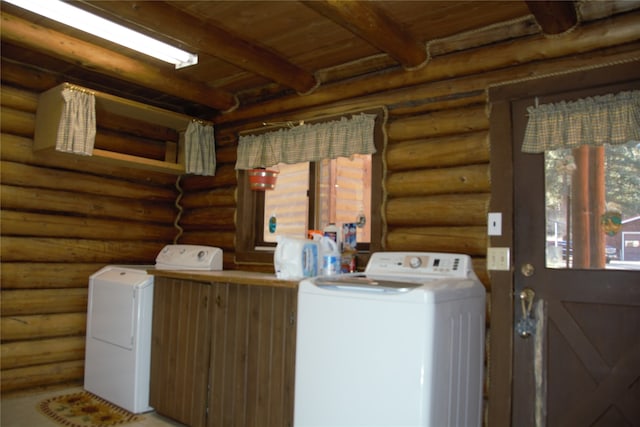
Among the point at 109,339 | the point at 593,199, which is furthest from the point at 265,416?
the point at 593,199

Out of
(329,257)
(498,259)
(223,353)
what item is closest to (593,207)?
(498,259)

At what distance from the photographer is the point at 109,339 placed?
3.48 meters

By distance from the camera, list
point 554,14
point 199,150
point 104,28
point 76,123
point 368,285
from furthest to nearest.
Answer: point 199,150, point 76,123, point 104,28, point 554,14, point 368,285

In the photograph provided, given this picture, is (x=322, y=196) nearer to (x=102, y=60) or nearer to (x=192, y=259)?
(x=192, y=259)

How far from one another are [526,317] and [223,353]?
179 centimetres

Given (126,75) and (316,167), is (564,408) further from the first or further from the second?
(126,75)

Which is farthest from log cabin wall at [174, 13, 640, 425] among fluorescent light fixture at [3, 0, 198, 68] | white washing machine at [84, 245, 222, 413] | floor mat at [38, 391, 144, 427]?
floor mat at [38, 391, 144, 427]

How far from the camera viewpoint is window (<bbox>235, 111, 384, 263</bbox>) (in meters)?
3.19

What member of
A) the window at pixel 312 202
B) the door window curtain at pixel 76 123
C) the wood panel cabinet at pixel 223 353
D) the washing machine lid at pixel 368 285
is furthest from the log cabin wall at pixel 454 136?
the door window curtain at pixel 76 123

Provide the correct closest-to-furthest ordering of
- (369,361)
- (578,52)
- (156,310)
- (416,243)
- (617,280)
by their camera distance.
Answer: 1. (369,361)
2. (617,280)
3. (578,52)
4. (416,243)
5. (156,310)

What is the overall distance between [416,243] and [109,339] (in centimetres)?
238

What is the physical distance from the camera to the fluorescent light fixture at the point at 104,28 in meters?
2.46

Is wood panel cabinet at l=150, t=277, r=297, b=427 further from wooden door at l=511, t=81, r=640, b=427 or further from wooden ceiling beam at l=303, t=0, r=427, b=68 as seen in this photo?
wooden ceiling beam at l=303, t=0, r=427, b=68

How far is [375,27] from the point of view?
8.46ft
